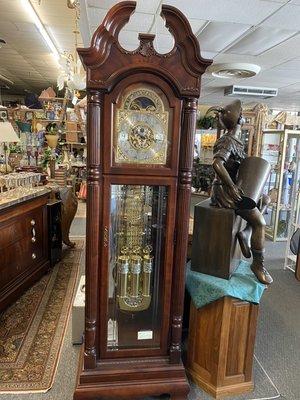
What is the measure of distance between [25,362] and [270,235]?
14.4ft

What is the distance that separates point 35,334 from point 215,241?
157cm

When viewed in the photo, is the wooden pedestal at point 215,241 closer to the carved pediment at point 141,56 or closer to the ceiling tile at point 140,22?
the carved pediment at point 141,56

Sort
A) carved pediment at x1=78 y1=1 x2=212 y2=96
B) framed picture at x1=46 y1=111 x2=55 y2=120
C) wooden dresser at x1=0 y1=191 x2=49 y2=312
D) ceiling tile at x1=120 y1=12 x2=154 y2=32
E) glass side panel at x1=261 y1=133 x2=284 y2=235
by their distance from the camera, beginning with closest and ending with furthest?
Result: carved pediment at x1=78 y1=1 x2=212 y2=96, wooden dresser at x1=0 y1=191 x2=49 y2=312, ceiling tile at x1=120 y1=12 x2=154 y2=32, glass side panel at x1=261 y1=133 x2=284 y2=235, framed picture at x1=46 y1=111 x2=55 y2=120

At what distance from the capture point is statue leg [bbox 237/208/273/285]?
71.1 inches

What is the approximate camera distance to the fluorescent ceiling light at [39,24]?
11.1 feet

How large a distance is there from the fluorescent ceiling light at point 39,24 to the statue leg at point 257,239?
3.25m

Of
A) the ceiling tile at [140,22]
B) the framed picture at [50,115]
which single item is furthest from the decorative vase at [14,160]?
the ceiling tile at [140,22]

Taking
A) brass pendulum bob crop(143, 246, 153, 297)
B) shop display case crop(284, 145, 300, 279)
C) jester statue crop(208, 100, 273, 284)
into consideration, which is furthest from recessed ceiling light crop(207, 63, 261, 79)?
brass pendulum bob crop(143, 246, 153, 297)

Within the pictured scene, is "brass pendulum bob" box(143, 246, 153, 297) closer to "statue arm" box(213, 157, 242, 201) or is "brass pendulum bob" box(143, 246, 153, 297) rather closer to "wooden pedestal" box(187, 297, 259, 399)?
"wooden pedestal" box(187, 297, 259, 399)

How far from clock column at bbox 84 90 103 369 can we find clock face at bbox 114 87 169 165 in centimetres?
11

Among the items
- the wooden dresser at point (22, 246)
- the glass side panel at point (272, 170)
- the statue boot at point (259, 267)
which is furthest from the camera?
the glass side panel at point (272, 170)

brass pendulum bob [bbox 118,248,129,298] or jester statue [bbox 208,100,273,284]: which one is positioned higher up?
jester statue [bbox 208,100,273,284]

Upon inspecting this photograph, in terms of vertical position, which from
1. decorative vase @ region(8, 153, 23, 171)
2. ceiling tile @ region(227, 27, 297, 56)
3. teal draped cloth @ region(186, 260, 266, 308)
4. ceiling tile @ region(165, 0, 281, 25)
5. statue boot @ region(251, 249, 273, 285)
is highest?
ceiling tile @ region(227, 27, 297, 56)

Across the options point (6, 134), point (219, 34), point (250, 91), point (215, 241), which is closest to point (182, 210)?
point (215, 241)
